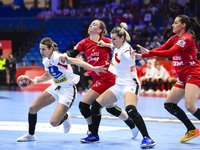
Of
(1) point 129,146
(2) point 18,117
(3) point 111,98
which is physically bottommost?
(2) point 18,117

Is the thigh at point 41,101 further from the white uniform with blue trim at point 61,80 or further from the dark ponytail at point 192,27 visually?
the dark ponytail at point 192,27

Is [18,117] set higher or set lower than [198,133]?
lower

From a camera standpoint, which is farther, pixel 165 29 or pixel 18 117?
pixel 165 29

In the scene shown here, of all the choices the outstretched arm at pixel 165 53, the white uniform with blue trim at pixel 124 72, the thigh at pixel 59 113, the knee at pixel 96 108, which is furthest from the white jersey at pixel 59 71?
the outstretched arm at pixel 165 53

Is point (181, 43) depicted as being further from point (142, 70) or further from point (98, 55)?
point (142, 70)

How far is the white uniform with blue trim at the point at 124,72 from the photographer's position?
4.86 meters

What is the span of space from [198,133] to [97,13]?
58.8ft

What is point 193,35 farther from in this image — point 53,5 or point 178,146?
point 53,5

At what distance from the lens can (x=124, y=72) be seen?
4934mm

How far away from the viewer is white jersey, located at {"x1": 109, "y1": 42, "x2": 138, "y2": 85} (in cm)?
486

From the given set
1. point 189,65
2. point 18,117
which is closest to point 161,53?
point 189,65

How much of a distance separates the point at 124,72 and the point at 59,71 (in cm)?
107

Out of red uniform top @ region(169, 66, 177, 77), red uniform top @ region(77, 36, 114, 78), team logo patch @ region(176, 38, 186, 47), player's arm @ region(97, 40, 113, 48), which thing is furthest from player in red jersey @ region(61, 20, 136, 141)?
red uniform top @ region(169, 66, 177, 77)

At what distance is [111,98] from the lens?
5031 millimetres
